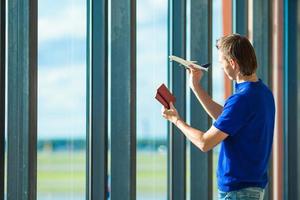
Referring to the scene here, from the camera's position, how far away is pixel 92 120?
311 cm

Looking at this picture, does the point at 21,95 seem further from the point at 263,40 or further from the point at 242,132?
the point at 263,40

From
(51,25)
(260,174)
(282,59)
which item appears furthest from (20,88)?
(282,59)

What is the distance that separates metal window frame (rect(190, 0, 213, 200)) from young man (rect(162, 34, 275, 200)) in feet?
3.35

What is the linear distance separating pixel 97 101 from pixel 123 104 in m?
0.16

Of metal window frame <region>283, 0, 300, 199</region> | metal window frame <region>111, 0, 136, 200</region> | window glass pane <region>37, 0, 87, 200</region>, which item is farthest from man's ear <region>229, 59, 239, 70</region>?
metal window frame <region>283, 0, 300, 199</region>

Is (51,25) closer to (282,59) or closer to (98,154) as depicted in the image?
(98,154)

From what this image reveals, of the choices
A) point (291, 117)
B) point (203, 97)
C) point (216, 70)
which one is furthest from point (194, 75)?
point (291, 117)

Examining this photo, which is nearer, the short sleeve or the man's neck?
the short sleeve

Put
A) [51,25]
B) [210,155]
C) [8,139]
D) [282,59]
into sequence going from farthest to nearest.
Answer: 1. [282,59]
2. [210,155]
3. [51,25]
4. [8,139]

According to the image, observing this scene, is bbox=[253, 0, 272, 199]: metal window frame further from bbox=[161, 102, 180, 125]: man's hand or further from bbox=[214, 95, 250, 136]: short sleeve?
bbox=[214, 95, 250, 136]: short sleeve

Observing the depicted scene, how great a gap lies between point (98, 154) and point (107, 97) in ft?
1.01

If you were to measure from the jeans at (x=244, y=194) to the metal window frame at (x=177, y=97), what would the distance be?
1004mm

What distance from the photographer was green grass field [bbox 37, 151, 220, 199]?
300 centimetres

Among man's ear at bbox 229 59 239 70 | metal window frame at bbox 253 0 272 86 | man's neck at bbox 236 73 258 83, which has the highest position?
metal window frame at bbox 253 0 272 86
